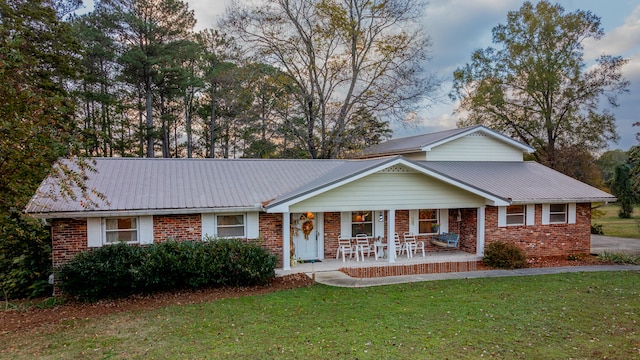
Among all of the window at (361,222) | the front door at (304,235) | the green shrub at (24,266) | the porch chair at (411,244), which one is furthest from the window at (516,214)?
the green shrub at (24,266)

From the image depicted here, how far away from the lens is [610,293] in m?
10.4

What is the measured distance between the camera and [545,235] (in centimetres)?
1545

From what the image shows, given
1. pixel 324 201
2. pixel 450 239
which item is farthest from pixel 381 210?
pixel 450 239

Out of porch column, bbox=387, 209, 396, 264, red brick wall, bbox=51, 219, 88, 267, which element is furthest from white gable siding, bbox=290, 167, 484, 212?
red brick wall, bbox=51, 219, 88, 267

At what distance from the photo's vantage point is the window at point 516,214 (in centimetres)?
1521

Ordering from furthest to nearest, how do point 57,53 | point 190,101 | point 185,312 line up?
point 190,101, point 57,53, point 185,312

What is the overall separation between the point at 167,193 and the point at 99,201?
1878mm

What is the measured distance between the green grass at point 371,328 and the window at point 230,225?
9.87 feet

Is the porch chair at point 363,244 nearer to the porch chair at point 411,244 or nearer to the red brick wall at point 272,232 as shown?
the porch chair at point 411,244

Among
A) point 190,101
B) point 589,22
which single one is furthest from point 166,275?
point 589,22

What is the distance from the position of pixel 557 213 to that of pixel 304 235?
10188mm

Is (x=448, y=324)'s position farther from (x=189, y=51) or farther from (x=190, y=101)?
(x=190, y=101)

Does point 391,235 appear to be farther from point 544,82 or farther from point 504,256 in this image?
point 544,82

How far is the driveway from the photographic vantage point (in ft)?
55.0
